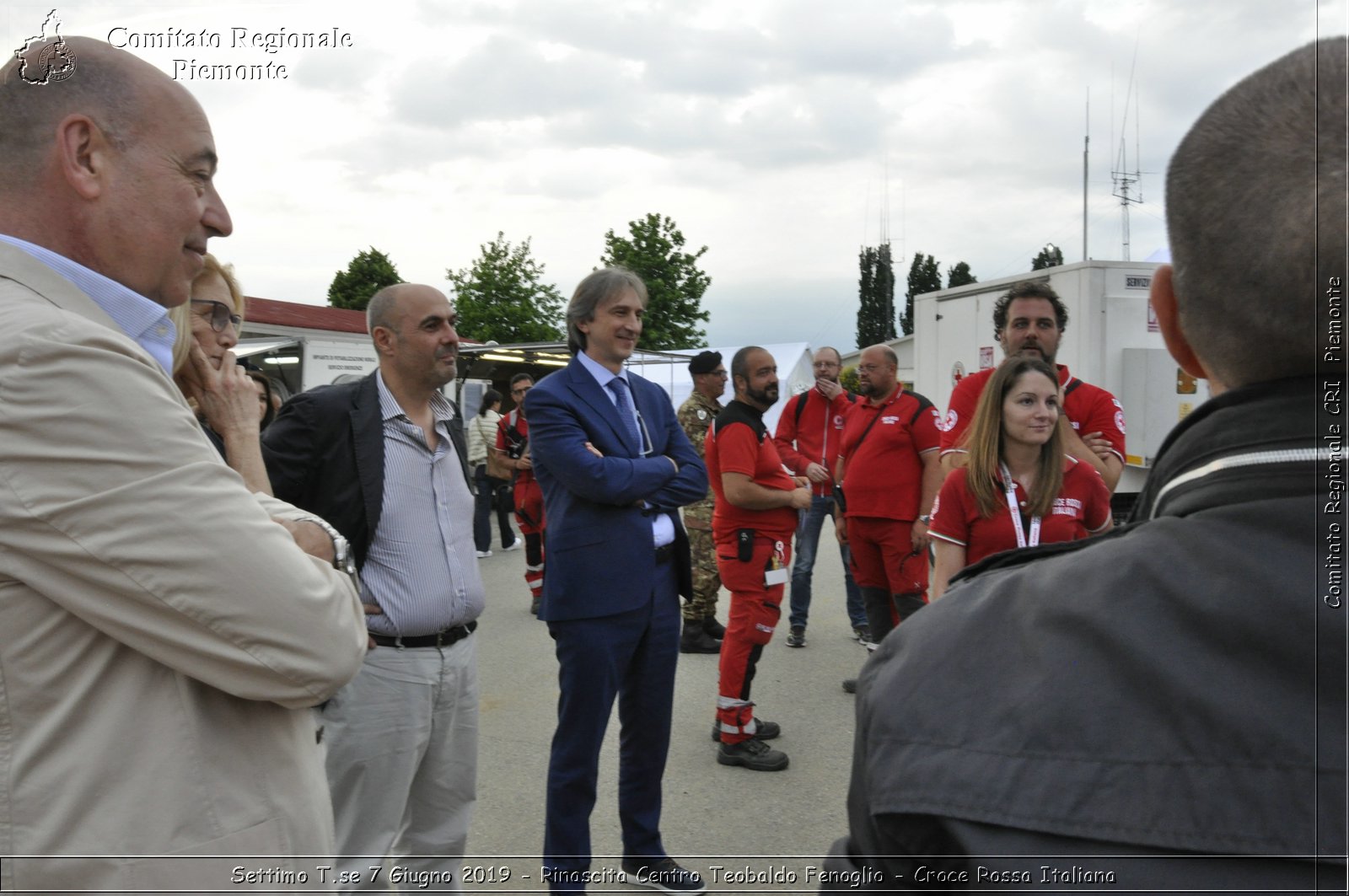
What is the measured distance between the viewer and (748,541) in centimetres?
509

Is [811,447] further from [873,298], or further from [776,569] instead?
[873,298]

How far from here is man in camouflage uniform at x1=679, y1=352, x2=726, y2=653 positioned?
7043mm

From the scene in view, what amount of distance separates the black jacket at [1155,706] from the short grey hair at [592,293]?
9.53 feet

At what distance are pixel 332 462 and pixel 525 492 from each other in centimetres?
650

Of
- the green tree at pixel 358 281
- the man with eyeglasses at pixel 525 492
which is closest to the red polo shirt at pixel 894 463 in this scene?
the man with eyeglasses at pixel 525 492

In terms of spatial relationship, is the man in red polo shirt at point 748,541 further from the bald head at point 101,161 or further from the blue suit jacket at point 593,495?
the bald head at point 101,161

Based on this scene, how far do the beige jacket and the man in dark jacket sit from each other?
870 mm

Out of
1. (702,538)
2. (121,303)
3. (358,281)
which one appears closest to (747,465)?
(702,538)

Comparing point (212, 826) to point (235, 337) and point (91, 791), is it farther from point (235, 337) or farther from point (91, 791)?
point (235, 337)

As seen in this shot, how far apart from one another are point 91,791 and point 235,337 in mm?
1525

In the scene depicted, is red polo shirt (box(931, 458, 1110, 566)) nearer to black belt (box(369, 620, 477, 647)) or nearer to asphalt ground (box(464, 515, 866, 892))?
asphalt ground (box(464, 515, 866, 892))

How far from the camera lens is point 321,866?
144cm

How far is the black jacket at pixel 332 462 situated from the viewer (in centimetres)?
287

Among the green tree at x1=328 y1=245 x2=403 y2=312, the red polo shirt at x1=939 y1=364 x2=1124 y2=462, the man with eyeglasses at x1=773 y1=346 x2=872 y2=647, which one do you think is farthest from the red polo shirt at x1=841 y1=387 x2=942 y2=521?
the green tree at x1=328 y1=245 x2=403 y2=312
